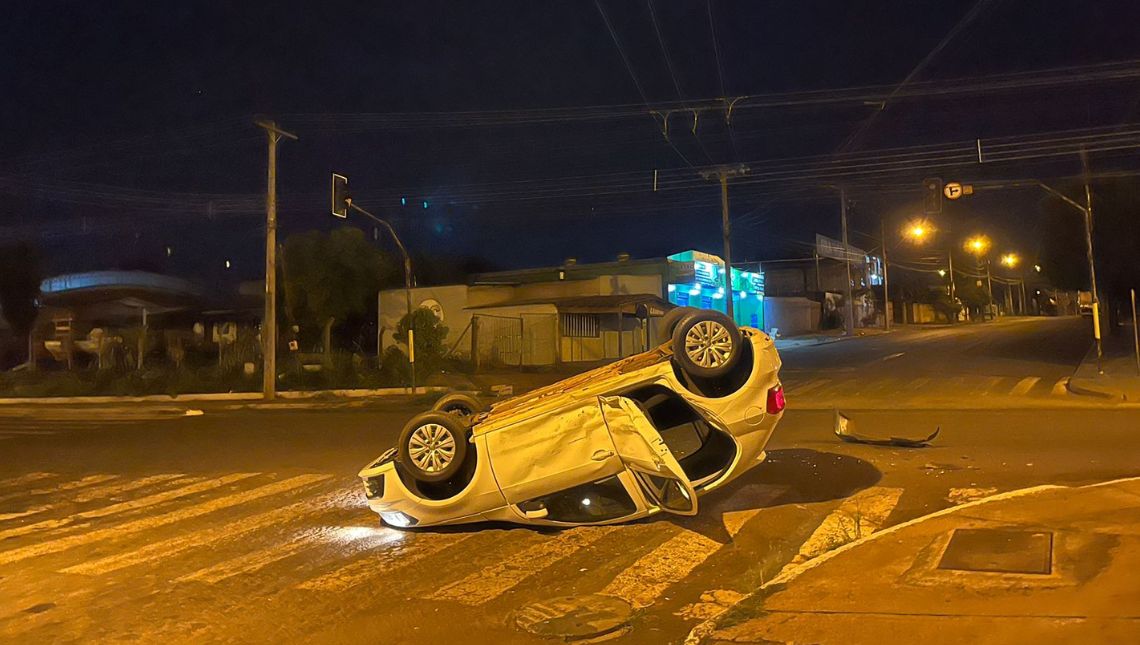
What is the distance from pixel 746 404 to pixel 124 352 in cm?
3301

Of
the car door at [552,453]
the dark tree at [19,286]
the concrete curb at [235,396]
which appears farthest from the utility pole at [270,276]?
the dark tree at [19,286]

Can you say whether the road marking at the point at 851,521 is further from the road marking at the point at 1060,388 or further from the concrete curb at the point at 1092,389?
the road marking at the point at 1060,388

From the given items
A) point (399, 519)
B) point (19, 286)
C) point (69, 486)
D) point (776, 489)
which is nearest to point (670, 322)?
point (776, 489)

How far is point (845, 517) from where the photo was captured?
7730mm

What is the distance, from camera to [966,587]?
5344 millimetres

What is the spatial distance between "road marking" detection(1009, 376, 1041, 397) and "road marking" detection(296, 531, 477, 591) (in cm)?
1681

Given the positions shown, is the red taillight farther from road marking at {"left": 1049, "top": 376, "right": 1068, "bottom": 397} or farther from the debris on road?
road marking at {"left": 1049, "top": 376, "right": 1068, "bottom": 397}

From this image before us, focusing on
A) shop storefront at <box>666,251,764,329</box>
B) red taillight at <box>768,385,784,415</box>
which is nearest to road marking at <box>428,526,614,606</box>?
red taillight at <box>768,385,784,415</box>

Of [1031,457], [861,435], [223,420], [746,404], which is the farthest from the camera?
[223,420]

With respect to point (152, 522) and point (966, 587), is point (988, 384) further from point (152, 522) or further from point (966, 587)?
point (152, 522)

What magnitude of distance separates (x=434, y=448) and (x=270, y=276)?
2084cm

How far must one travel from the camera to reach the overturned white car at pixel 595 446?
6930 millimetres

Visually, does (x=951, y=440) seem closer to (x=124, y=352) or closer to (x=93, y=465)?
(x=93, y=465)

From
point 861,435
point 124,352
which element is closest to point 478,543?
point 861,435
